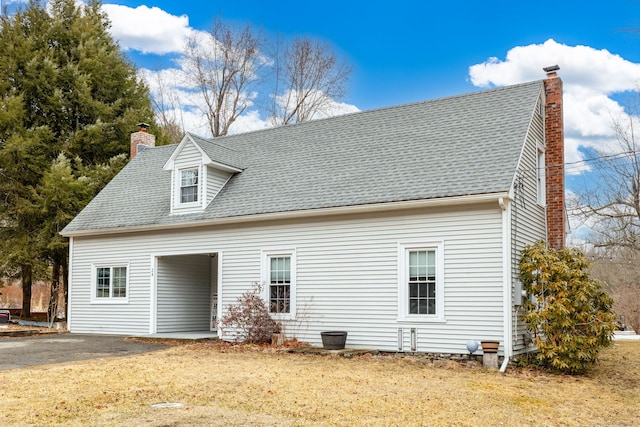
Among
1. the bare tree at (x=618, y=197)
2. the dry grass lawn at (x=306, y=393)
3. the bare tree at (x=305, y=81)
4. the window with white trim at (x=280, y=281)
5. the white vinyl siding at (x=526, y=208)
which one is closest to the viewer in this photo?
the dry grass lawn at (x=306, y=393)

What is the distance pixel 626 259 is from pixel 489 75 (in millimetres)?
10490

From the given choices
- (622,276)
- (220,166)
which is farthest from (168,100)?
(622,276)

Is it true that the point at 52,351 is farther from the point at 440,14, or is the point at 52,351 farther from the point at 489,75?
the point at 489,75

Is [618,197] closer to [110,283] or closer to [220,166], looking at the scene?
[220,166]

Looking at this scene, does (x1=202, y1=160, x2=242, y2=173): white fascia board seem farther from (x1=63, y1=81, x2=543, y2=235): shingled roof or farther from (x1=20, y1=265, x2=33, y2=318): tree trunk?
(x1=20, y1=265, x2=33, y2=318): tree trunk

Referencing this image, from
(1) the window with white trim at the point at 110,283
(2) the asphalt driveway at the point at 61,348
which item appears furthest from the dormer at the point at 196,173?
(2) the asphalt driveway at the point at 61,348

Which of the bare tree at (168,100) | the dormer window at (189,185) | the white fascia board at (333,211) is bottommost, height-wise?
the white fascia board at (333,211)

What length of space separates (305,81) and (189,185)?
65.0 ft

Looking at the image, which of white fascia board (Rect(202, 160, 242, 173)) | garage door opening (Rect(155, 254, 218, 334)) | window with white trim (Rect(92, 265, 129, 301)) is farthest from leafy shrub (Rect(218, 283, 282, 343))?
window with white trim (Rect(92, 265, 129, 301))

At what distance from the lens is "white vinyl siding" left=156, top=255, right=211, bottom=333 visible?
1872 cm

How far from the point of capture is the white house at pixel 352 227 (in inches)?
518

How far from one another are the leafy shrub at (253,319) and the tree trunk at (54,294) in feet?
35.3

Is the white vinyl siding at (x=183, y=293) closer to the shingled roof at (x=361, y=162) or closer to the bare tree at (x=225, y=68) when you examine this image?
the shingled roof at (x=361, y=162)

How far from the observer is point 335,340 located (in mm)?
14023
